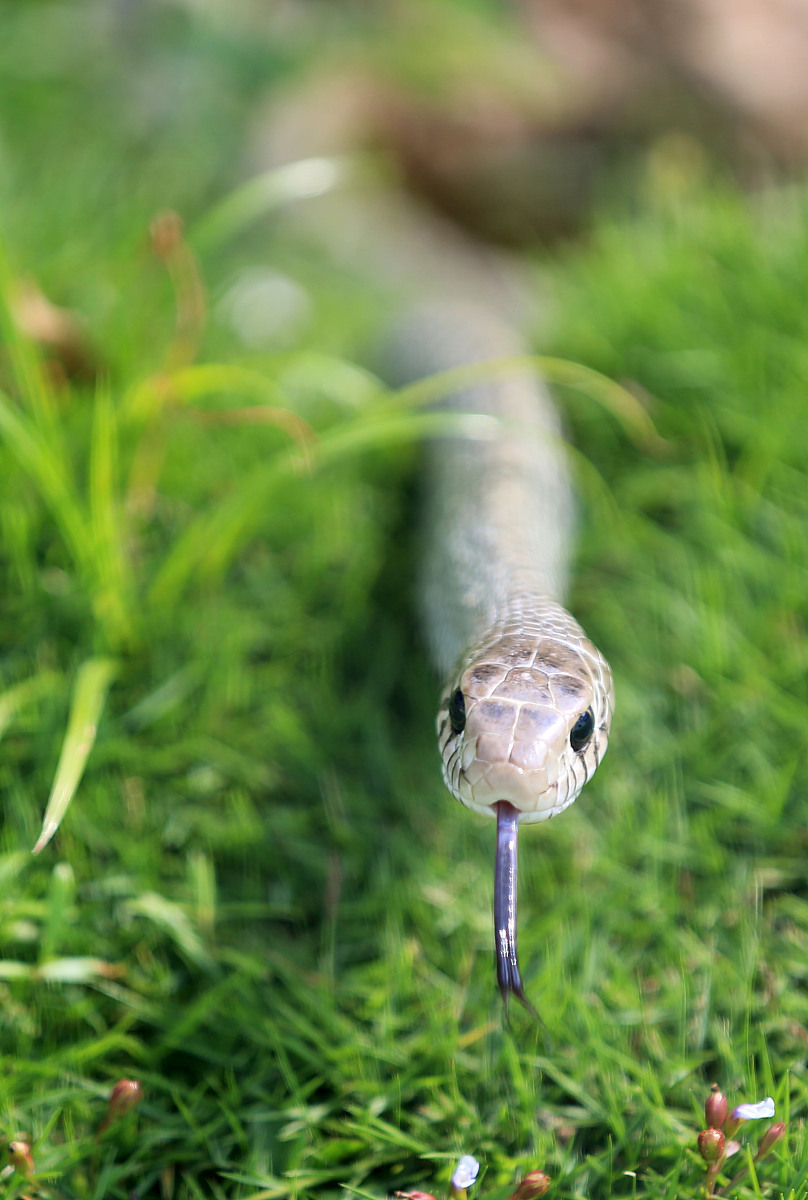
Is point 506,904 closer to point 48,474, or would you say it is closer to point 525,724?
point 525,724

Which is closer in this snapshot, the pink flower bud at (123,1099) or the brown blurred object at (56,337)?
the pink flower bud at (123,1099)

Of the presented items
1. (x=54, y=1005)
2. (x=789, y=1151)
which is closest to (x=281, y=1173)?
(x=54, y=1005)

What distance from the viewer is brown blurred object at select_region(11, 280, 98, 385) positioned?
2.56 meters

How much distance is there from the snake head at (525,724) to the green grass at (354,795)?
15.6 inches

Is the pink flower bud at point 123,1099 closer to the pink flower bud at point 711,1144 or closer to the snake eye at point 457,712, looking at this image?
the snake eye at point 457,712

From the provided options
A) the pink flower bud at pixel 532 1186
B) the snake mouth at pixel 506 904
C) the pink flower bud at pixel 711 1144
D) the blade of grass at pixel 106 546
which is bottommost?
the pink flower bud at pixel 532 1186

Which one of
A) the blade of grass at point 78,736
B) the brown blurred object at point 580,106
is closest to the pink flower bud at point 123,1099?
the blade of grass at point 78,736

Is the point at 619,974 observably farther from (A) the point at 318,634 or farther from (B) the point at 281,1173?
(A) the point at 318,634

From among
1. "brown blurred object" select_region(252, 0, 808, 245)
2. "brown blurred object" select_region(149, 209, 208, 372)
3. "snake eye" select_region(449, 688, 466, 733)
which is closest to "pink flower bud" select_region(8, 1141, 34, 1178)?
"snake eye" select_region(449, 688, 466, 733)

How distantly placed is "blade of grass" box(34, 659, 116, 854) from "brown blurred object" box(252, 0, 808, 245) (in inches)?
196

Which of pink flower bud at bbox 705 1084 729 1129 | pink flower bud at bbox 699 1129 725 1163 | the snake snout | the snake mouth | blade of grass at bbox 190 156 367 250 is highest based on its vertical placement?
blade of grass at bbox 190 156 367 250

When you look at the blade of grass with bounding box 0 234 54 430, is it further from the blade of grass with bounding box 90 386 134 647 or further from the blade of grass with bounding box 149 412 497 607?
the blade of grass with bounding box 149 412 497 607

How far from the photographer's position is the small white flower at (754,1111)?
1.40 m

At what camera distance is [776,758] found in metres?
2.13
